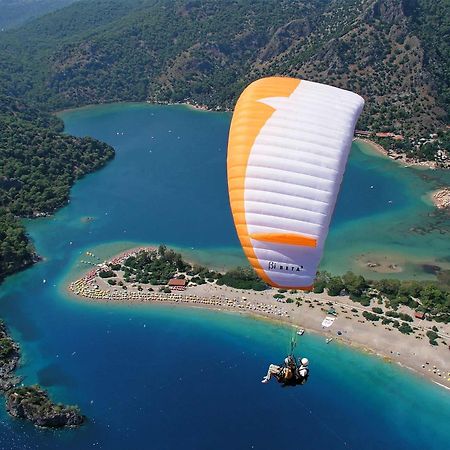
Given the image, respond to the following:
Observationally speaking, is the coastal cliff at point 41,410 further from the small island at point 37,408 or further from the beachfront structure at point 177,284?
the beachfront structure at point 177,284

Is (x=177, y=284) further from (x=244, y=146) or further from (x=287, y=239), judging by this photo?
(x=287, y=239)

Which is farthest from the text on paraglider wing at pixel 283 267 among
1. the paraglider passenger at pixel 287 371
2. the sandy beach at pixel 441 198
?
the sandy beach at pixel 441 198

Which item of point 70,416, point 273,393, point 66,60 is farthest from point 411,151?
point 66,60

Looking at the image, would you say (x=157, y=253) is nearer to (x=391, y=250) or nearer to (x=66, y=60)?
(x=391, y=250)

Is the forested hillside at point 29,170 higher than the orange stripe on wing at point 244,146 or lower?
lower

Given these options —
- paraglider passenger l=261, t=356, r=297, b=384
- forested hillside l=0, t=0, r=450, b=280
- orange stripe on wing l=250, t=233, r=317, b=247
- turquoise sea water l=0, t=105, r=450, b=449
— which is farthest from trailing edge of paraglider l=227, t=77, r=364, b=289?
forested hillside l=0, t=0, r=450, b=280

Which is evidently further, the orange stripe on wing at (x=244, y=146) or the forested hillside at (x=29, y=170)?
the forested hillside at (x=29, y=170)
